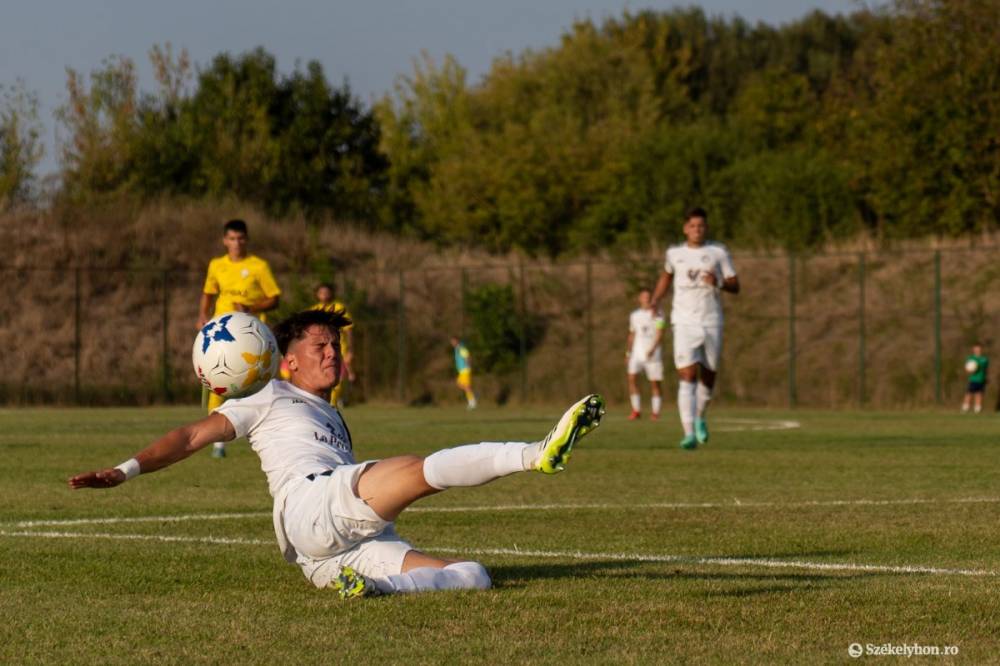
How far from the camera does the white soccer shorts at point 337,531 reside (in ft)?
20.8

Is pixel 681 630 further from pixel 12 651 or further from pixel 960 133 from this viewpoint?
pixel 960 133

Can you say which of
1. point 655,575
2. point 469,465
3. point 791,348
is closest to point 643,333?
point 791,348

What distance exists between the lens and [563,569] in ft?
23.8

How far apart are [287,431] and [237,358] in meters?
0.48

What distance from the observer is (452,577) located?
255 inches

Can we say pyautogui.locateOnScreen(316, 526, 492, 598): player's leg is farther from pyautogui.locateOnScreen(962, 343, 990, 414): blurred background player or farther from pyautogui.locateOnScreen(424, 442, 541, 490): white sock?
pyautogui.locateOnScreen(962, 343, 990, 414): blurred background player

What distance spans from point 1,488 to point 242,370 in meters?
5.50

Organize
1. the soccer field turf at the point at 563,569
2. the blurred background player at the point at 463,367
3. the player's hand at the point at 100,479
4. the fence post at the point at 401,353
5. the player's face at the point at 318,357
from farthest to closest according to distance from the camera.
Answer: the fence post at the point at 401,353 < the blurred background player at the point at 463,367 < the player's face at the point at 318,357 < the player's hand at the point at 100,479 < the soccer field turf at the point at 563,569

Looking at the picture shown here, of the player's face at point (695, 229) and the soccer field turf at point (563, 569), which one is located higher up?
the player's face at point (695, 229)

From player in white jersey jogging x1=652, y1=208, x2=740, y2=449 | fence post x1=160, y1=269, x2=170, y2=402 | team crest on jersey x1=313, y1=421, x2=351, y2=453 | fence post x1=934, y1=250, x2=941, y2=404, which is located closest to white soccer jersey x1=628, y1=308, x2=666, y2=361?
fence post x1=934, y1=250, x2=941, y2=404

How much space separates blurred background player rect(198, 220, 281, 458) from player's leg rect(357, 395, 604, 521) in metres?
9.31

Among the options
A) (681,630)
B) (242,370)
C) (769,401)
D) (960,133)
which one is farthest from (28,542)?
(960,133)

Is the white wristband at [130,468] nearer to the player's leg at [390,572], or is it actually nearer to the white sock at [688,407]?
the player's leg at [390,572]

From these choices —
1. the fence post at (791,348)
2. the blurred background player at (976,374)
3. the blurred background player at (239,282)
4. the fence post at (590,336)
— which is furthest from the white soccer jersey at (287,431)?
the fence post at (590,336)
